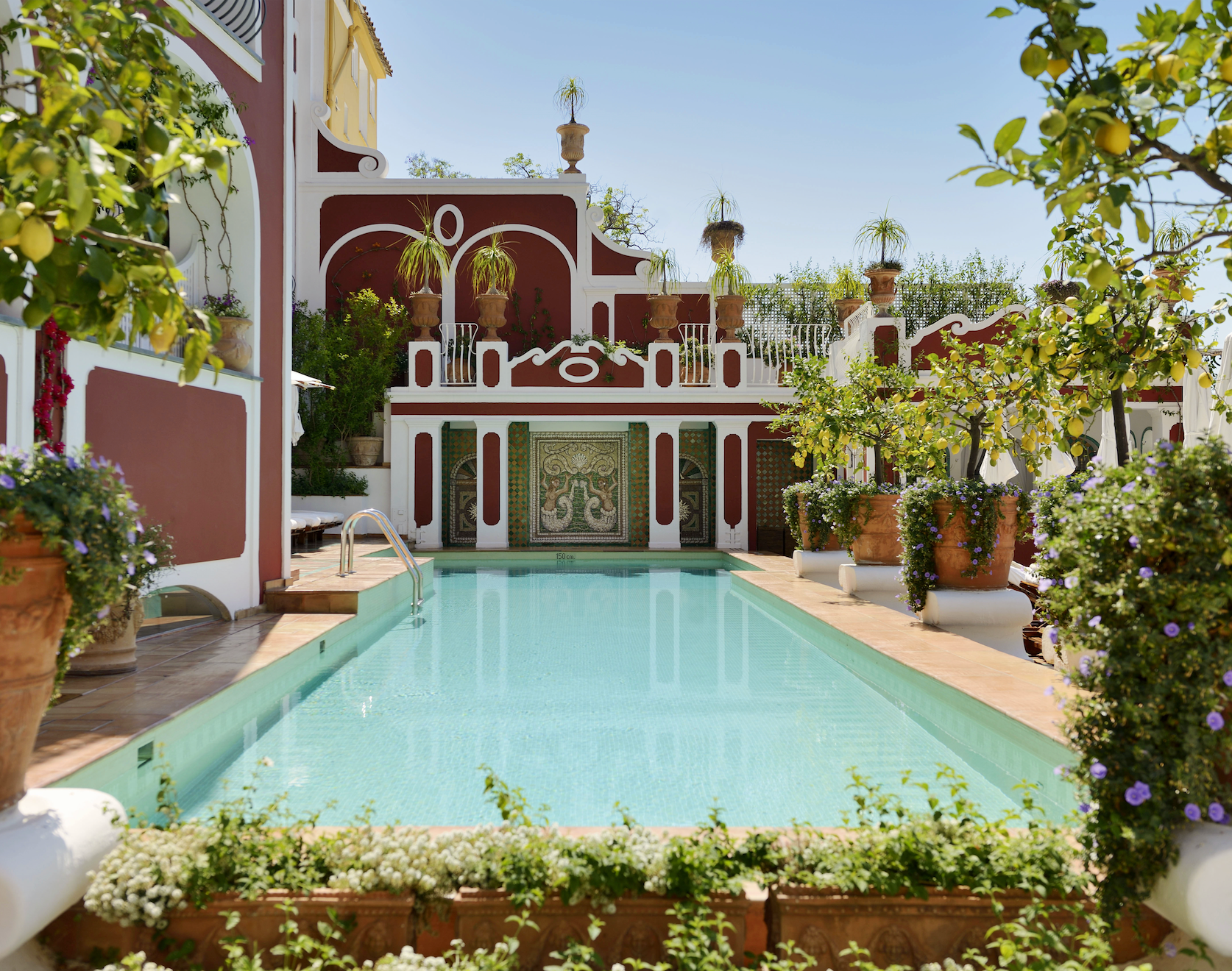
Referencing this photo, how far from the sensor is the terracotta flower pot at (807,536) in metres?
9.85

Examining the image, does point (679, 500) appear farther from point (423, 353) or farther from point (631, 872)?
point (631, 872)

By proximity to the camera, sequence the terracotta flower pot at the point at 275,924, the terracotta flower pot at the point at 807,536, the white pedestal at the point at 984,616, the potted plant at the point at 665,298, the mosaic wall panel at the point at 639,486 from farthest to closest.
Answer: the potted plant at the point at 665,298 < the mosaic wall panel at the point at 639,486 < the terracotta flower pot at the point at 807,536 < the white pedestal at the point at 984,616 < the terracotta flower pot at the point at 275,924

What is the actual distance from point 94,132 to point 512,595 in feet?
27.3

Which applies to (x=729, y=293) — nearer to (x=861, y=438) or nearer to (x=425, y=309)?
(x=425, y=309)

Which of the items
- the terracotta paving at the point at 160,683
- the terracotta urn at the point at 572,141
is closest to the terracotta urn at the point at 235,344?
the terracotta paving at the point at 160,683

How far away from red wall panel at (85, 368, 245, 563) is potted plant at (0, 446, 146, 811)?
126 inches

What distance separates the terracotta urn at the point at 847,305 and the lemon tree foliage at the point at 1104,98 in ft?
47.5

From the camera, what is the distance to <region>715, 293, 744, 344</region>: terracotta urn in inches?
567

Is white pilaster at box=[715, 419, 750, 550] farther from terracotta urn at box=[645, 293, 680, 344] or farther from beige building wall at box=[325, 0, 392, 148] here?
beige building wall at box=[325, 0, 392, 148]

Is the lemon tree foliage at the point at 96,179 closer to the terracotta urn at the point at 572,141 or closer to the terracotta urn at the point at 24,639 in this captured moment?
the terracotta urn at the point at 24,639

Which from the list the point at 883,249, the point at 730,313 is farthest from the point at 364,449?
the point at 883,249

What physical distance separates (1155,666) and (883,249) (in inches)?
551

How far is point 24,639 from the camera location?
194 centimetres

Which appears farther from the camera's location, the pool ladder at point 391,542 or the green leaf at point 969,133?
the pool ladder at point 391,542
